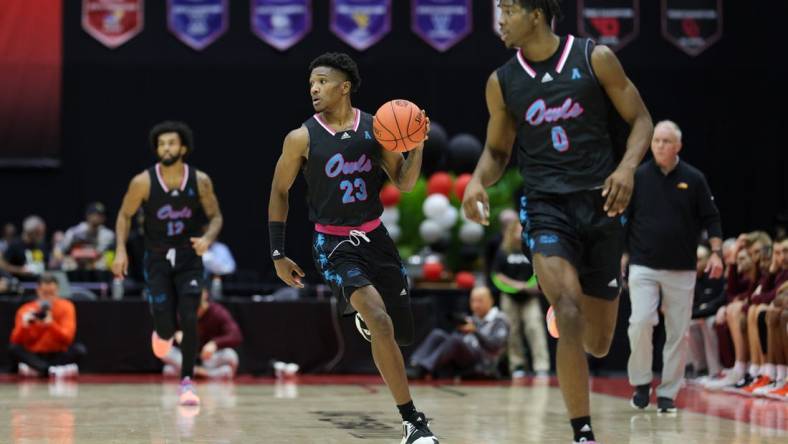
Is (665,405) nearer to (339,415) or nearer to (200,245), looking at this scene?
(339,415)

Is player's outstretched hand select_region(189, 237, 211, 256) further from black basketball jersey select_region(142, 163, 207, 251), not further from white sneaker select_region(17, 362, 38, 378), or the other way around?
white sneaker select_region(17, 362, 38, 378)

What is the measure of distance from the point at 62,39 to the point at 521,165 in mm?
15658

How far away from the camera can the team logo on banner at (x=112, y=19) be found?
19844 mm

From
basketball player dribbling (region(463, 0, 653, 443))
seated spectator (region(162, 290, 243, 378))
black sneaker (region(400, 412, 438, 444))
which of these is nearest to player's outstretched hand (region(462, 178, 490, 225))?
basketball player dribbling (region(463, 0, 653, 443))

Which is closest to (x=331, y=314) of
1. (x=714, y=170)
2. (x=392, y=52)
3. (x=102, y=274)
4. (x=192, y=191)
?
(x=102, y=274)

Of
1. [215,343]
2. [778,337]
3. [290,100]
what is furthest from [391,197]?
[778,337]

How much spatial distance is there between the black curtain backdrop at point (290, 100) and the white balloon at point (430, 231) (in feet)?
11.7

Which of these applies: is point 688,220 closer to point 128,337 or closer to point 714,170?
point 128,337

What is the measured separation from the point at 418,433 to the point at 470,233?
11.6 metres

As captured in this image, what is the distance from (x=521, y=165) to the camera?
19.0 feet

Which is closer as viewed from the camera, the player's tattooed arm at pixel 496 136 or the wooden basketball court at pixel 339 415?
the player's tattooed arm at pixel 496 136

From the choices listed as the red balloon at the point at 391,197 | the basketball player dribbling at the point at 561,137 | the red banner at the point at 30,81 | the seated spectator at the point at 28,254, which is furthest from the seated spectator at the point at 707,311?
the red banner at the point at 30,81

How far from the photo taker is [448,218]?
17375mm

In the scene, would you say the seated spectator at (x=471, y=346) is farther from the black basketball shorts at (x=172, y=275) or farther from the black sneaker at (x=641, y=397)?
the black sneaker at (x=641, y=397)
